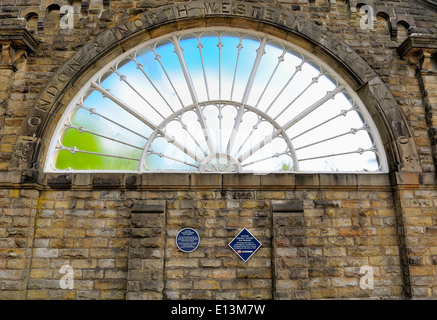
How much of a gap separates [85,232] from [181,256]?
184cm

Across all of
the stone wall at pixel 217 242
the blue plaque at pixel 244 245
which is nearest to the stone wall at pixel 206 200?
the stone wall at pixel 217 242

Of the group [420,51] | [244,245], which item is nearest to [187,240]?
[244,245]

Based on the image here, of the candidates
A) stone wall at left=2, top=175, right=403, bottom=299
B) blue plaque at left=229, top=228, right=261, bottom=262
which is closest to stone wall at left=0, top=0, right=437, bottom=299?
stone wall at left=2, top=175, right=403, bottom=299

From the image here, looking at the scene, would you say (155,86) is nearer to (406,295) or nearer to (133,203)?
(133,203)

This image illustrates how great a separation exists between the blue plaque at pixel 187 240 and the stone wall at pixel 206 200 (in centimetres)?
11

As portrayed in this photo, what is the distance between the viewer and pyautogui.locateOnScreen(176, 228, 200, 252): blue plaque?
611 centimetres

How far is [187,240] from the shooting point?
242 inches

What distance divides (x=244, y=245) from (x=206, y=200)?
43.4 inches

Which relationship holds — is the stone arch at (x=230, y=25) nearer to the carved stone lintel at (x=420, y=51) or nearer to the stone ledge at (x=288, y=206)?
the carved stone lintel at (x=420, y=51)

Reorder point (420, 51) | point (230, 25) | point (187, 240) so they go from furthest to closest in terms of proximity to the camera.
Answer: point (230, 25)
point (420, 51)
point (187, 240)

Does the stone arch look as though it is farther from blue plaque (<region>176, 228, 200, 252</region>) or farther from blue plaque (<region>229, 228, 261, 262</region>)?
blue plaque (<region>229, 228, 261, 262</region>)

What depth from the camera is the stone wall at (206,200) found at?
598 cm

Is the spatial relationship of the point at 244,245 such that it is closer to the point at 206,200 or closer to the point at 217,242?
the point at 217,242
